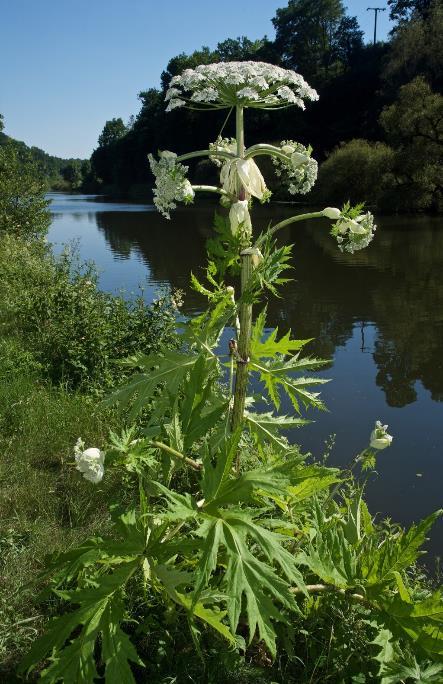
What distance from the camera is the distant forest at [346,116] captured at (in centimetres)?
2969

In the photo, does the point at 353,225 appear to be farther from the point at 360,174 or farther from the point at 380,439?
the point at 360,174

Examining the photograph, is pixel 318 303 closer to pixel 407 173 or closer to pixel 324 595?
pixel 324 595

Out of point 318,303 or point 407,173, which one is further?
point 407,173

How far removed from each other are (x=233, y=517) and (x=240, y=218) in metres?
1.06

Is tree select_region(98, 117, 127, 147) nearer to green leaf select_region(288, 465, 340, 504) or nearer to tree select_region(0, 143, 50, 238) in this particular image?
tree select_region(0, 143, 50, 238)

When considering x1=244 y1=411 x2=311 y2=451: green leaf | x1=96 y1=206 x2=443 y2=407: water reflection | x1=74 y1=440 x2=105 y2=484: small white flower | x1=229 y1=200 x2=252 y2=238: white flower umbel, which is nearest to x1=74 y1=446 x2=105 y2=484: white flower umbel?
x1=74 y1=440 x2=105 y2=484: small white flower

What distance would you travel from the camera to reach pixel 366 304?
12.6m

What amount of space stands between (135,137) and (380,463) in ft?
299

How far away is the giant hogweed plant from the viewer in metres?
1.70

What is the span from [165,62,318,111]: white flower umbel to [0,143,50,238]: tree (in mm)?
13257

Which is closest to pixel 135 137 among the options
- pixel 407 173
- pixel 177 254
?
pixel 407 173

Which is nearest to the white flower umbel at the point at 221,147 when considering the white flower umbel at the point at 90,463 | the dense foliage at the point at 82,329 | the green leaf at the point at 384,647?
the white flower umbel at the point at 90,463

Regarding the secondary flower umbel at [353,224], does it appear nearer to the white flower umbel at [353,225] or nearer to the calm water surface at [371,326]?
the white flower umbel at [353,225]

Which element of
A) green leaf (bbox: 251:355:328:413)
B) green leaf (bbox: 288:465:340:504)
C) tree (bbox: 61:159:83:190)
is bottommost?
green leaf (bbox: 288:465:340:504)
